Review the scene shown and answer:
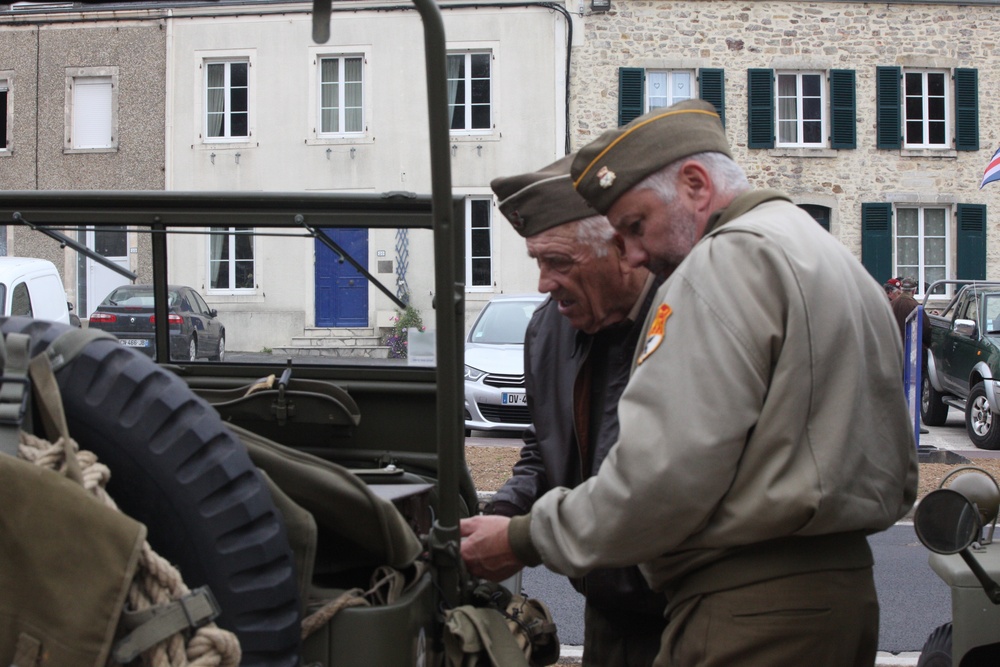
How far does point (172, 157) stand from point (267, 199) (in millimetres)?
20453

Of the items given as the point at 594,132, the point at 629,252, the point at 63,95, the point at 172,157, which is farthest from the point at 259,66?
the point at 629,252

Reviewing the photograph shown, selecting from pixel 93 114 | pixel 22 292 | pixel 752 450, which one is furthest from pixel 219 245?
pixel 93 114

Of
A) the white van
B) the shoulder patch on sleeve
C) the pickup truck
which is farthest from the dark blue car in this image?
the pickup truck

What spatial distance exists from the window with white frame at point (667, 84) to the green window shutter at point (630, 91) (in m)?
0.33

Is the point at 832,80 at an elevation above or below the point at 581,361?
A: above

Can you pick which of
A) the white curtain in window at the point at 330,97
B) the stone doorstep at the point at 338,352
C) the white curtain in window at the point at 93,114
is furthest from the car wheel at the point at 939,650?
the white curtain in window at the point at 93,114

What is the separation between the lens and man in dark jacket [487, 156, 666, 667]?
2414 millimetres

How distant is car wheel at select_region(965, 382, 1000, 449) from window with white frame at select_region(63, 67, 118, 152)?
1814 cm

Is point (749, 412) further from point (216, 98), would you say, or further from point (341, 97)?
point (216, 98)

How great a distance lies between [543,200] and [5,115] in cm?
2400

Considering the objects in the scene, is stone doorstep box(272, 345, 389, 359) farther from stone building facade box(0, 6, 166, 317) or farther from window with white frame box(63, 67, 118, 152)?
window with white frame box(63, 67, 118, 152)

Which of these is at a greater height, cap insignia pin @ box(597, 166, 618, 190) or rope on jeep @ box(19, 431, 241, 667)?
cap insignia pin @ box(597, 166, 618, 190)

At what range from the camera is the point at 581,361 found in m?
2.47

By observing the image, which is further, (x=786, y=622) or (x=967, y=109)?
(x=967, y=109)
